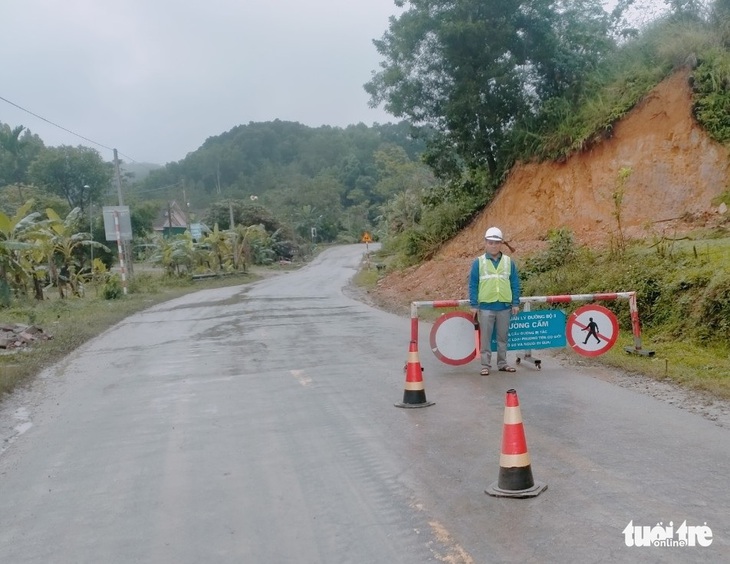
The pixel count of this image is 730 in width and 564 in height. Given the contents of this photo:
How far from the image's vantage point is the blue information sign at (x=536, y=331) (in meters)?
10.2

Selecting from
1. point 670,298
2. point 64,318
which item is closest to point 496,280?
point 670,298

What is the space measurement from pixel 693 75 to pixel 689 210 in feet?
12.2

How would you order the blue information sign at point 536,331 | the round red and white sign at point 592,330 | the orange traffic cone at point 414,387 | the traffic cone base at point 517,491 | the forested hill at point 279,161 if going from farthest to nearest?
the forested hill at point 279,161
the round red and white sign at point 592,330
the blue information sign at point 536,331
the orange traffic cone at point 414,387
the traffic cone base at point 517,491

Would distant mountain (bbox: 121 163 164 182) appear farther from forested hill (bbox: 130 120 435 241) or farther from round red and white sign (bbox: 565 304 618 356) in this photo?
round red and white sign (bbox: 565 304 618 356)

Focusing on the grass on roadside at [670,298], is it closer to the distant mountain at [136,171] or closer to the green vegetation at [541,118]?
the green vegetation at [541,118]

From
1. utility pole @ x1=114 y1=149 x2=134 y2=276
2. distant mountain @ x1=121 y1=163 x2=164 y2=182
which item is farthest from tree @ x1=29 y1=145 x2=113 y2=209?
utility pole @ x1=114 y1=149 x2=134 y2=276

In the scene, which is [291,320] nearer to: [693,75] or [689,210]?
[689,210]

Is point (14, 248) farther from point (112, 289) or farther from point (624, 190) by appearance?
point (624, 190)

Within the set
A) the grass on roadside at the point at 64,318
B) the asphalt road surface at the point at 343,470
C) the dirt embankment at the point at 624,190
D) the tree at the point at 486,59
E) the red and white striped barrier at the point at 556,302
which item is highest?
Answer: the tree at the point at 486,59

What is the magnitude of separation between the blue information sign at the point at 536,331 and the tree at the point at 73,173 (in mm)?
58760

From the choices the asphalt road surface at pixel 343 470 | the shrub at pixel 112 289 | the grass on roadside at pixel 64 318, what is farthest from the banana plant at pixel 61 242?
the asphalt road surface at pixel 343 470

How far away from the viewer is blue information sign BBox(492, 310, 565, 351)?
33.5 feet

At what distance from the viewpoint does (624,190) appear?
1777cm

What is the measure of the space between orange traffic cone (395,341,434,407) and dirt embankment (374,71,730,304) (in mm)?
10607
